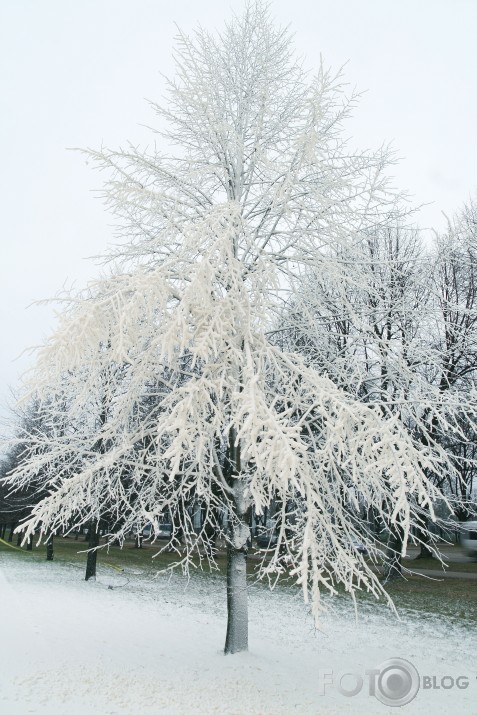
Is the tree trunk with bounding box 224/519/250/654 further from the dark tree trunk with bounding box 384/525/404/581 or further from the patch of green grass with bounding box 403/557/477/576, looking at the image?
the patch of green grass with bounding box 403/557/477/576

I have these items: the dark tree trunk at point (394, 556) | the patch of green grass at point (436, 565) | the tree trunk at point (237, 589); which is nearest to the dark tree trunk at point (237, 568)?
the tree trunk at point (237, 589)

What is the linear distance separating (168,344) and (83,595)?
33.9 feet

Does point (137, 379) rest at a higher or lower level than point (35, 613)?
higher

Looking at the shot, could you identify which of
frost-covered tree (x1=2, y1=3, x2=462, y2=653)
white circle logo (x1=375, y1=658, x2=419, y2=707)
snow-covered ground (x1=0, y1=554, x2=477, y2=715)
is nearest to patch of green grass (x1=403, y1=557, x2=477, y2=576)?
snow-covered ground (x1=0, y1=554, x2=477, y2=715)

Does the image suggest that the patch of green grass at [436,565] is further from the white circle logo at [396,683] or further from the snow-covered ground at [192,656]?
the white circle logo at [396,683]

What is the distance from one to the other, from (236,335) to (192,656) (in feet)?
15.7

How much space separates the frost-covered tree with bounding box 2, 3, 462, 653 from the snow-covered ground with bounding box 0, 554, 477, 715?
1.07 meters

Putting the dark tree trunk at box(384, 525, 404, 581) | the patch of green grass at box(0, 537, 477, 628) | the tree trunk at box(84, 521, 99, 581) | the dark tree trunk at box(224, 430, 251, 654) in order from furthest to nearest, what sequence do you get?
the tree trunk at box(84, 521, 99, 581) → the patch of green grass at box(0, 537, 477, 628) → the dark tree trunk at box(224, 430, 251, 654) → the dark tree trunk at box(384, 525, 404, 581)

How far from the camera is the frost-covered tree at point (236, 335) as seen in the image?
17.9 ft

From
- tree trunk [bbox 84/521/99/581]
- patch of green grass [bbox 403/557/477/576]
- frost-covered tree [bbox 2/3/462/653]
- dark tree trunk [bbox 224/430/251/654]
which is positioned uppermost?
frost-covered tree [bbox 2/3/462/653]

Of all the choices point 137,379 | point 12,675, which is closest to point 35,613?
point 12,675

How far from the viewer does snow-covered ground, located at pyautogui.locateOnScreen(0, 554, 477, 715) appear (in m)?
6.10

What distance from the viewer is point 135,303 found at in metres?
5.51

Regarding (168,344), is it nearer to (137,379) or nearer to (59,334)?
(59,334)
